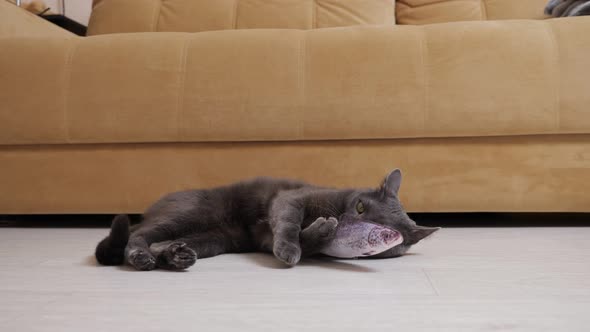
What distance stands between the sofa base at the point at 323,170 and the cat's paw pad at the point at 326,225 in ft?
1.75

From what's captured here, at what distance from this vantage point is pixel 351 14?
8.33 ft

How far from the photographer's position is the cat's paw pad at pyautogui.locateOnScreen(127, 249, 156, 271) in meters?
1.08

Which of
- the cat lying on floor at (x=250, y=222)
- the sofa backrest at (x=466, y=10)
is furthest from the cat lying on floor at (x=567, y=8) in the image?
the cat lying on floor at (x=250, y=222)

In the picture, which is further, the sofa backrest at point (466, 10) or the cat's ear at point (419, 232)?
the sofa backrest at point (466, 10)

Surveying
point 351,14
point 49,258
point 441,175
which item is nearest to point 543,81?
point 441,175

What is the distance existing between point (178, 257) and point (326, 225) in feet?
1.08

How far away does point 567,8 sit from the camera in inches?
81.4

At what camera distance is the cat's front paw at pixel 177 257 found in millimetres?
1083

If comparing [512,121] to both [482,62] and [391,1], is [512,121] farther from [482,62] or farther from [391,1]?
[391,1]

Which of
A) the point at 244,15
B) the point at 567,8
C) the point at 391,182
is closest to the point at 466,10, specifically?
the point at 567,8

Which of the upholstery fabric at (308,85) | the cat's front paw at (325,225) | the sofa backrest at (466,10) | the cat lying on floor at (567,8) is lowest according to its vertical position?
the cat's front paw at (325,225)

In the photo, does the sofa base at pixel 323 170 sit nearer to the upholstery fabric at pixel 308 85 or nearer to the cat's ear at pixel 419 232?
the upholstery fabric at pixel 308 85

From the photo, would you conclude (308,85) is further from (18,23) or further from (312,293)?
(18,23)

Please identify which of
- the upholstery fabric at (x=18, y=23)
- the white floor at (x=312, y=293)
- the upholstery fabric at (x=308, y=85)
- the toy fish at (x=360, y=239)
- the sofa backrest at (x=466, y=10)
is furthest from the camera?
the sofa backrest at (x=466, y=10)
